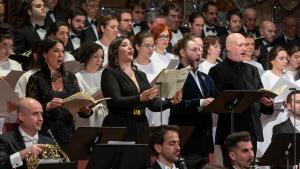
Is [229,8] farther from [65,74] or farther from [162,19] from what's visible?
[65,74]

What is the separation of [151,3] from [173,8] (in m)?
1.14

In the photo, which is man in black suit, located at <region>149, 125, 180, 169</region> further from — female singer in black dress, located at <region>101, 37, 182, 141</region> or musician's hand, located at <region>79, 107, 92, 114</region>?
musician's hand, located at <region>79, 107, 92, 114</region>

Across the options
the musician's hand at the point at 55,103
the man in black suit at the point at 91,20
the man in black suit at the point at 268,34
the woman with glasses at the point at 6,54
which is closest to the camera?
the musician's hand at the point at 55,103

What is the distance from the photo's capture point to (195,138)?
8.33 meters

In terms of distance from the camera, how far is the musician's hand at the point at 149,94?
305 inches

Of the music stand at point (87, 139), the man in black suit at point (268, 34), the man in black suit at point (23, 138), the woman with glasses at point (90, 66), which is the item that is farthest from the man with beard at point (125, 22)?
the man in black suit at point (23, 138)

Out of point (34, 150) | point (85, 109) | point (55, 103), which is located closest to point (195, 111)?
point (85, 109)

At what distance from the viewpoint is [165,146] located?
23.7 feet

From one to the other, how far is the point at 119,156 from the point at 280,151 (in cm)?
185

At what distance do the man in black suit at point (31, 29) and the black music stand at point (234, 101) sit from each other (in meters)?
2.57

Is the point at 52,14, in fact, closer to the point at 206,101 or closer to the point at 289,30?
the point at 206,101

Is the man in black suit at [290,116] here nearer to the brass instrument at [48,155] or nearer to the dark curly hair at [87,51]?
the dark curly hair at [87,51]

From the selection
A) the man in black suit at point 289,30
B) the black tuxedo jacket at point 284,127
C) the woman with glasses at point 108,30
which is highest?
the woman with glasses at point 108,30

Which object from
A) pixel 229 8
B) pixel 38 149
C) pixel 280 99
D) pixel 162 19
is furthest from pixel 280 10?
pixel 38 149
